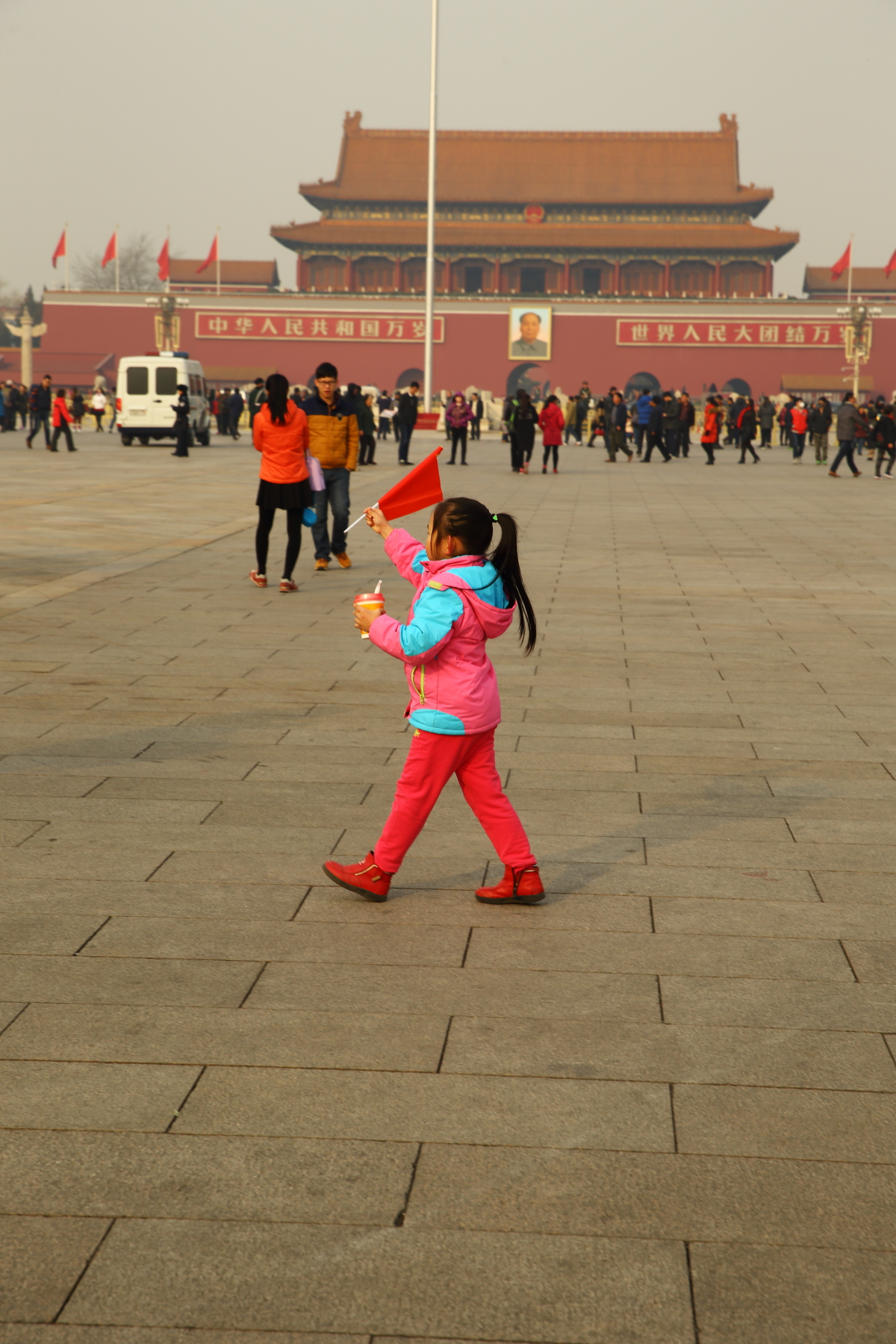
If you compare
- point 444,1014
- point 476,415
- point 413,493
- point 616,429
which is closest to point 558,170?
point 476,415

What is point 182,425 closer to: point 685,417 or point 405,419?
point 405,419

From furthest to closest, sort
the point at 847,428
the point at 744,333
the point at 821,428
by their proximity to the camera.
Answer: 1. the point at 744,333
2. the point at 821,428
3. the point at 847,428

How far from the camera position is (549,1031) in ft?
8.91

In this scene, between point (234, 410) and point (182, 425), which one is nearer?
point (182, 425)

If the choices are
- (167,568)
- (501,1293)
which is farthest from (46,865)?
(167,568)

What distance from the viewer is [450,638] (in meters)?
3.30

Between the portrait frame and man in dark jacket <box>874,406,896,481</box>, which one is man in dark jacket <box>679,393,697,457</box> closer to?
man in dark jacket <box>874,406,896,481</box>

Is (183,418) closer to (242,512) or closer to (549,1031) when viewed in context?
(242,512)

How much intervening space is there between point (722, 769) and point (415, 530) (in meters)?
7.45

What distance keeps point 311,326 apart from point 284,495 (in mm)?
40588

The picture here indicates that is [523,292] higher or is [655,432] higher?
[523,292]

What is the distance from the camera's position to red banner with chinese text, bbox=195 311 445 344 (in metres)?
47.2

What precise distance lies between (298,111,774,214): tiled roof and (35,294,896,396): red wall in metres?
5.41

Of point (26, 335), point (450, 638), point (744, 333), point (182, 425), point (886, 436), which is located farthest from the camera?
point (744, 333)
